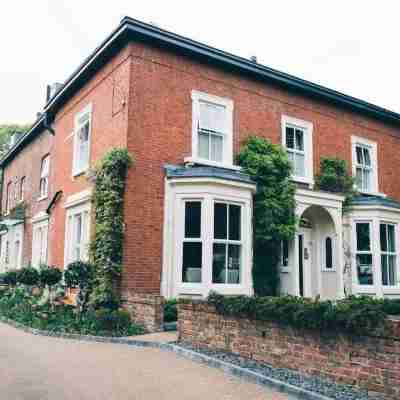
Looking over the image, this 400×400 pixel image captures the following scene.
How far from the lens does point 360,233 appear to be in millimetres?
14836

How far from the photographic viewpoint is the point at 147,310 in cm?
979

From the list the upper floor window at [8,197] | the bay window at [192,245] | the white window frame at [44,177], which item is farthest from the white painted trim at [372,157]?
the upper floor window at [8,197]

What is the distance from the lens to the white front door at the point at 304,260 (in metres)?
14.6

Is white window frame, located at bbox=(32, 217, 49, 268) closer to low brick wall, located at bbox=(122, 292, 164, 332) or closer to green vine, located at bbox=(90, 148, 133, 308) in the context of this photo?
green vine, located at bbox=(90, 148, 133, 308)

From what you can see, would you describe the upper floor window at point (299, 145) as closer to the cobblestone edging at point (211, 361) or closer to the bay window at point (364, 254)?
the bay window at point (364, 254)

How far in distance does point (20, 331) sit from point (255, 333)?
6.01 meters

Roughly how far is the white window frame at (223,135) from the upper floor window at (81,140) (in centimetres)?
345

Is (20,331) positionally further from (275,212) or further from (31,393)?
(275,212)

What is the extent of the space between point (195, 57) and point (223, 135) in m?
2.17

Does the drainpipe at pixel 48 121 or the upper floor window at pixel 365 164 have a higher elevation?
the drainpipe at pixel 48 121

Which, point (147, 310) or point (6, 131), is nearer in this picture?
point (147, 310)

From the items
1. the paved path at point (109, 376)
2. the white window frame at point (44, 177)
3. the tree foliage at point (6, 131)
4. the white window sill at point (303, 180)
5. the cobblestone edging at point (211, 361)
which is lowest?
the paved path at point (109, 376)

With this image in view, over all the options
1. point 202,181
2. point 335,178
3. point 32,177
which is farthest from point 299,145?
point 32,177

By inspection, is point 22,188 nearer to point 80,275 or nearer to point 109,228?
point 80,275
